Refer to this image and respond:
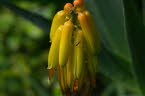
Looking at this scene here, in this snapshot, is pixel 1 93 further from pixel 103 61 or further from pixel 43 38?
pixel 103 61

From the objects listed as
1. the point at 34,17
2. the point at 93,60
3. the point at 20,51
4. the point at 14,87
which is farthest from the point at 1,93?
the point at 93,60

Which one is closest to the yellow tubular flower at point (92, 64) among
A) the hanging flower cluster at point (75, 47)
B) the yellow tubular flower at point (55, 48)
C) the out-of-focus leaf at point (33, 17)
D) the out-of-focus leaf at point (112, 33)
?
the hanging flower cluster at point (75, 47)

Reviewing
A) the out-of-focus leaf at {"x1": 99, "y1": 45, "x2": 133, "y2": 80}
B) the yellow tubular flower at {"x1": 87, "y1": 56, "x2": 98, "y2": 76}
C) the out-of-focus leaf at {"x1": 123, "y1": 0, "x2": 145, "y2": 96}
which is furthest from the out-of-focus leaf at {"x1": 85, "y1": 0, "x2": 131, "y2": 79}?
the yellow tubular flower at {"x1": 87, "y1": 56, "x2": 98, "y2": 76}

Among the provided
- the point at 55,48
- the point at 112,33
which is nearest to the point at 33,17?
the point at 112,33

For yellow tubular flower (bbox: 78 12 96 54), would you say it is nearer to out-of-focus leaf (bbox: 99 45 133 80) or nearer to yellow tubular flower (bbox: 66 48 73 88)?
yellow tubular flower (bbox: 66 48 73 88)

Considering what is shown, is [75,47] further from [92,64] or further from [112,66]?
[112,66]
